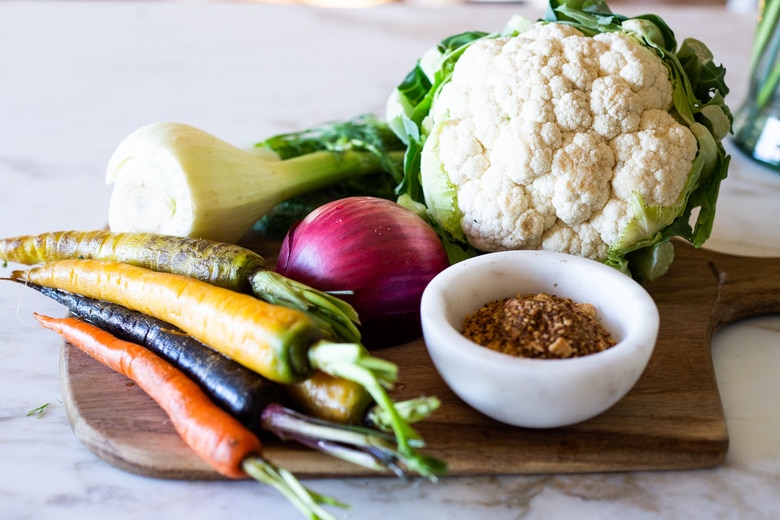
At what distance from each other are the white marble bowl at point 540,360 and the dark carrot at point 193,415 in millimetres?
225

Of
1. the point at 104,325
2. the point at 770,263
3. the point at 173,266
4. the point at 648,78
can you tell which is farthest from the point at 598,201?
the point at 104,325

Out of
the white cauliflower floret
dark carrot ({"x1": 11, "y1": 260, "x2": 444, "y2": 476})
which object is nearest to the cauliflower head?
the white cauliflower floret

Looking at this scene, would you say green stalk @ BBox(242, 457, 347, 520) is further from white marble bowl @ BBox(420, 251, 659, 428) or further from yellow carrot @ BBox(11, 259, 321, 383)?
white marble bowl @ BBox(420, 251, 659, 428)

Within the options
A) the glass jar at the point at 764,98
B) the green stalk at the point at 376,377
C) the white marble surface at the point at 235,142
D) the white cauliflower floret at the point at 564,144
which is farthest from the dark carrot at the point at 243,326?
the glass jar at the point at 764,98

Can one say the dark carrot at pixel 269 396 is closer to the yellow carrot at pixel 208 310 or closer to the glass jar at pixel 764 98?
the yellow carrot at pixel 208 310

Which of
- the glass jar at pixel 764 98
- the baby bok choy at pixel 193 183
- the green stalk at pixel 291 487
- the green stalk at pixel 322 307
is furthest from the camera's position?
the glass jar at pixel 764 98

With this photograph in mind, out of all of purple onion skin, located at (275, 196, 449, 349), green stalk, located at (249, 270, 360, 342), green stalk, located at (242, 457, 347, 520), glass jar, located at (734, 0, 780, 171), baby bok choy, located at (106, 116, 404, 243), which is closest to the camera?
green stalk, located at (242, 457, 347, 520)

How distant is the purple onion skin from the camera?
1072 millimetres

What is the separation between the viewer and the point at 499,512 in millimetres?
852

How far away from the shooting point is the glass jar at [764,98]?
1.60m

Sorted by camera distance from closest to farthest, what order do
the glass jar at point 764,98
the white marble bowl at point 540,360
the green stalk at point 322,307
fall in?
the white marble bowl at point 540,360, the green stalk at point 322,307, the glass jar at point 764,98

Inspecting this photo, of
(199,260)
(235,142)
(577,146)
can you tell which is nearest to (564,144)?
(577,146)

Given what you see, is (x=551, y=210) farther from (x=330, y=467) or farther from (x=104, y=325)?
(x=104, y=325)

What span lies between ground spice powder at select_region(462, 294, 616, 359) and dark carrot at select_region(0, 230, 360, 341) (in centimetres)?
17
